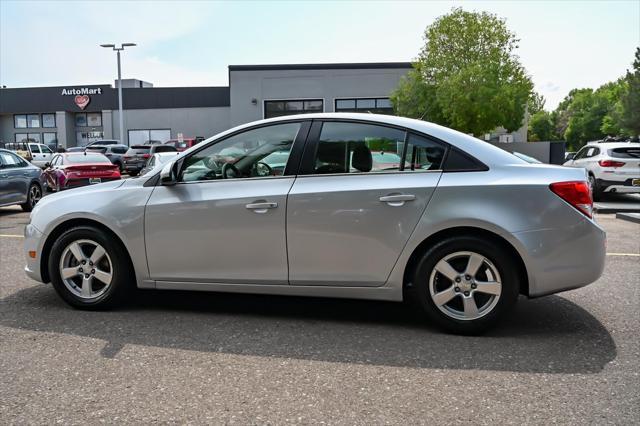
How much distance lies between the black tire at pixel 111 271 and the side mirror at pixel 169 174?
2.15 ft

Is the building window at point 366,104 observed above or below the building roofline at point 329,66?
below

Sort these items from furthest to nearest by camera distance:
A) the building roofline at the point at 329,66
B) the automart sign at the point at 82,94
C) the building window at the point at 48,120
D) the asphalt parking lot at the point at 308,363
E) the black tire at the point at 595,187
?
the building window at the point at 48,120 → the automart sign at the point at 82,94 → the building roofline at the point at 329,66 → the black tire at the point at 595,187 → the asphalt parking lot at the point at 308,363

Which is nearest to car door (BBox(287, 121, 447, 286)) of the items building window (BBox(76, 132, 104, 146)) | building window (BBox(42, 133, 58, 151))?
building window (BBox(76, 132, 104, 146))

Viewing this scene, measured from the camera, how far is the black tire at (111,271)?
4516 millimetres

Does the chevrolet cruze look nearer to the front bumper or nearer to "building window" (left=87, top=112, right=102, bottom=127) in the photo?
the front bumper

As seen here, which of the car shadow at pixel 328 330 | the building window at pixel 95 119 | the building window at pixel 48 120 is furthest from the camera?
the building window at pixel 48 120

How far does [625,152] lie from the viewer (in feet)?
48.3

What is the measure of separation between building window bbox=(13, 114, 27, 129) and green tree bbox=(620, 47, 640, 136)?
5980 centimetres

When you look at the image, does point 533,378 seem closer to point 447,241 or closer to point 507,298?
point 507,298

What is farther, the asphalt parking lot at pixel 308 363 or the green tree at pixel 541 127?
the green tree at pixel 541 127

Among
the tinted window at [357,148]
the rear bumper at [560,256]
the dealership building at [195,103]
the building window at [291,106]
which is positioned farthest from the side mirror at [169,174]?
the building window at [291,106]

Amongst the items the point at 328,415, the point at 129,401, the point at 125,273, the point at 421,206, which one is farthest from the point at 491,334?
the point at 125,273

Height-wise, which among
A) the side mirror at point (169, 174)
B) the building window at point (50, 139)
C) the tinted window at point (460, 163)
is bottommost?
the side mirror at point (169, 174)

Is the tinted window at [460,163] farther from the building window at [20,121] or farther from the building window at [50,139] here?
the building window at [20,121]
